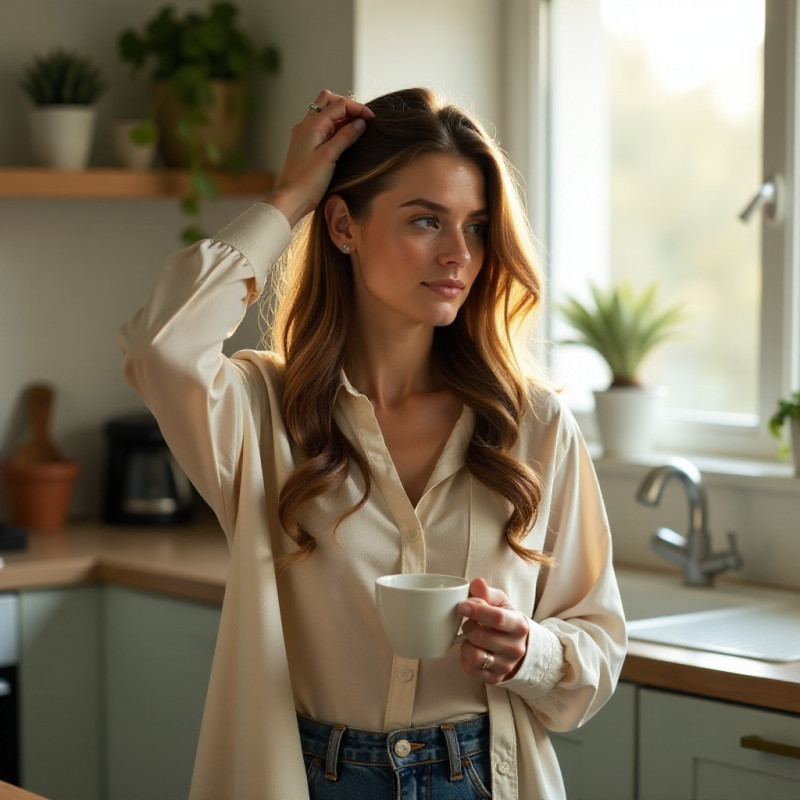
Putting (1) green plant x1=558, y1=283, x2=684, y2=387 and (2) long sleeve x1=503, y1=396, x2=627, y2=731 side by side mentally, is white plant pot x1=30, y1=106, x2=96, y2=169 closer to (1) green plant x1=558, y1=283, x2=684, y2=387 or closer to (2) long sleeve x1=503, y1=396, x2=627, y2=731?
(1) green plant x1=558, y1=283, x2=684, y2=387

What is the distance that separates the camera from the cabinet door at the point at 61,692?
2664mm

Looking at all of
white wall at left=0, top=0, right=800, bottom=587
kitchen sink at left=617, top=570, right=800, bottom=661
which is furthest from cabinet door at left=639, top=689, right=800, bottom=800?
white wall at left=0, top=0, right=800, bottom=587

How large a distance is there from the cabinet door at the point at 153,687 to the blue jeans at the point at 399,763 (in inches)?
Answer: 38.4

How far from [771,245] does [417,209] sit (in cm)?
128

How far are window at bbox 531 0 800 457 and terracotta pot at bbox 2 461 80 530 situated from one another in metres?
1.20

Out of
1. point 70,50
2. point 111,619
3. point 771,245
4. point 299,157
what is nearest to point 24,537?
point 111,619

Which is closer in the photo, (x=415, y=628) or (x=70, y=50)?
(x=415, y=628)

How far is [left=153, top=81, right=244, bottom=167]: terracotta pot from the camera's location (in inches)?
123

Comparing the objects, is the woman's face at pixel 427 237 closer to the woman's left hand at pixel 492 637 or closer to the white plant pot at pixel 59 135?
the woman's left hand at pixel 492 637

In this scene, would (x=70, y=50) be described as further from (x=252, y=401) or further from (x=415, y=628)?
(x=415, y=628)

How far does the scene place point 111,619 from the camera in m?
2.74

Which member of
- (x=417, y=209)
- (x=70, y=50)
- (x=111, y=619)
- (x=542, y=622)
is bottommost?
(x=111, y=619)

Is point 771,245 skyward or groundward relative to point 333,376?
skyward

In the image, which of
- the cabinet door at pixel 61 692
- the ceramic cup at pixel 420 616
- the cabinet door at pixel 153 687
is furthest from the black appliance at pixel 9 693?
the ceramic cup at pixel 420 616
